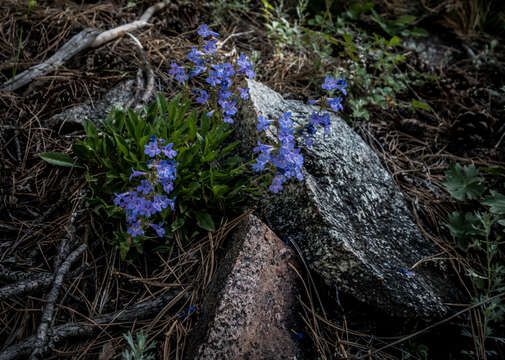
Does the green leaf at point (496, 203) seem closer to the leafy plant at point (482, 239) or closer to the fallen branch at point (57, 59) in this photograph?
the leafy plant at point (482, 239)

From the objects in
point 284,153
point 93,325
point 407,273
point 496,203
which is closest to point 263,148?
point 284,153

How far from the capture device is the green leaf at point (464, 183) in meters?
2.64

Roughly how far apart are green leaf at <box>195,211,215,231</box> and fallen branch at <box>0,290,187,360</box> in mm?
449

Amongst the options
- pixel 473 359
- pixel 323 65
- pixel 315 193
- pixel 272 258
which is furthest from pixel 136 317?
pixel 323 65

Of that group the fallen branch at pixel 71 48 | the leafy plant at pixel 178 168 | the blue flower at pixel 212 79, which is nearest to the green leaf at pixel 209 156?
the leafy plant at pixel 178 168

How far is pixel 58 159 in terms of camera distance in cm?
246

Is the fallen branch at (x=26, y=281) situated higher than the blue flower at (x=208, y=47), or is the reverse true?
the blue flower at (x=208, y=47)

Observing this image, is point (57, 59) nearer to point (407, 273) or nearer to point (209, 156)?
point (209, 156)

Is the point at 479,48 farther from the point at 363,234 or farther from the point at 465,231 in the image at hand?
the point at 363,234

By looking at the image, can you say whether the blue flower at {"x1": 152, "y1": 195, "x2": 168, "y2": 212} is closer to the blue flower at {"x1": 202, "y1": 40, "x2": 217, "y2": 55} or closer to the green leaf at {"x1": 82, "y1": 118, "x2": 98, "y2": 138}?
the green leaf at {"x1": 82, "y1": 118, "x2": 98, "y2": 138}

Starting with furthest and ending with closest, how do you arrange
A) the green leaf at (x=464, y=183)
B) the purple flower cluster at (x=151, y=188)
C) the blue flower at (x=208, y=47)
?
the green leaf at (x=464, y=183) < the blue flower at (x=208, y=47) < the purple flower cluster at (x=151, y=188)

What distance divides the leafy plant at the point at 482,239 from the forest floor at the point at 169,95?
5 cm

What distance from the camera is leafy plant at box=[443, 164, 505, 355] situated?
7.02ft

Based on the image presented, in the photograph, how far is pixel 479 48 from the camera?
4523mm
